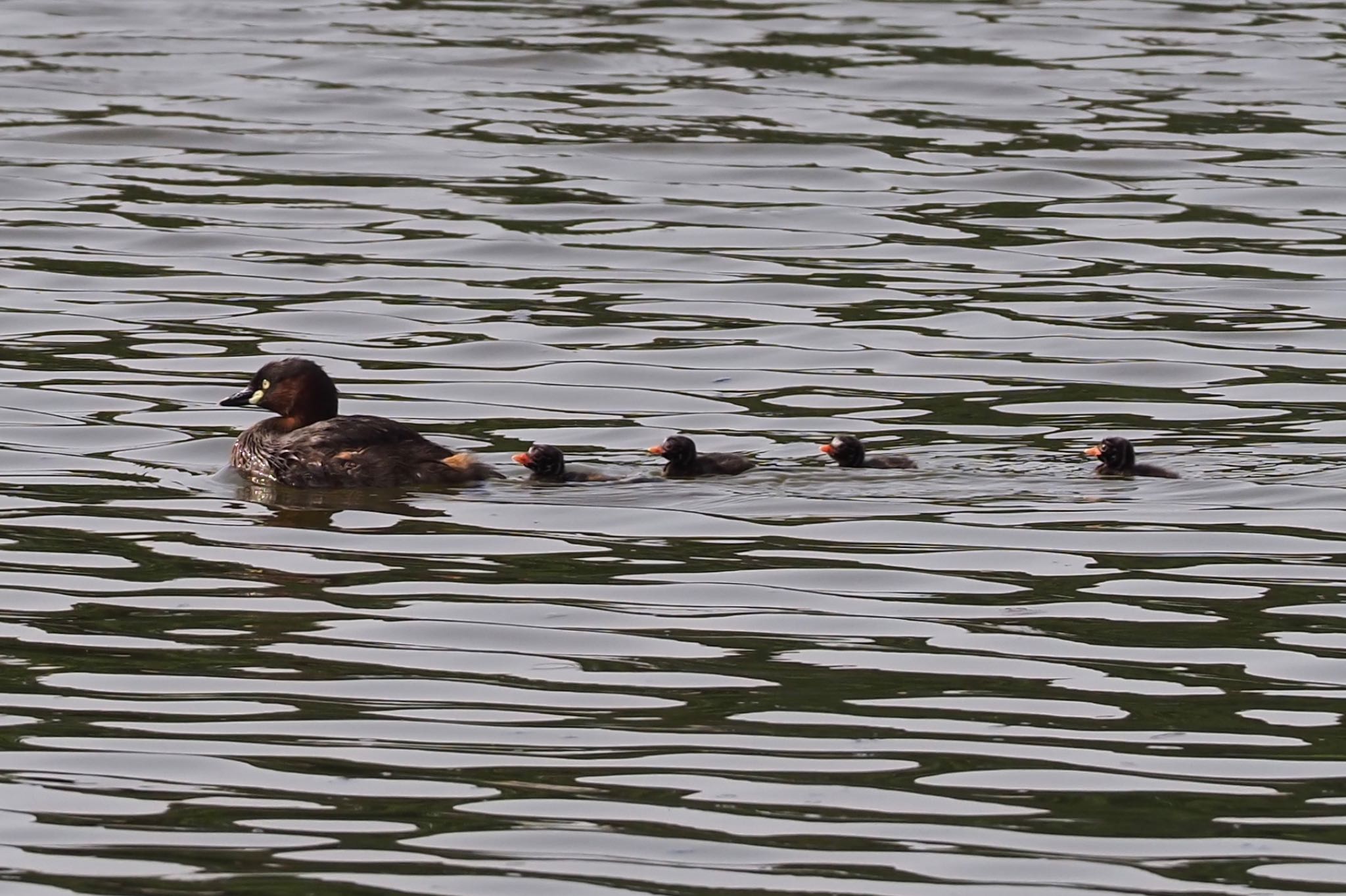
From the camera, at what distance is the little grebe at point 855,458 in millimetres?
11984

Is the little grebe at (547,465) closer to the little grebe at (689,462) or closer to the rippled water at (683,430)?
the rippled water at (683,430)

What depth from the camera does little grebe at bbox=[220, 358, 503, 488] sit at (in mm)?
12039

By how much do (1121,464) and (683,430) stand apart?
2.44 meters

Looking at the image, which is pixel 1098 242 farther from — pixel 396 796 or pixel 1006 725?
pixel 396 796

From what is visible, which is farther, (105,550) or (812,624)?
(105,550)

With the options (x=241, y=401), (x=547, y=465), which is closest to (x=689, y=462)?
(x=547, y=465)

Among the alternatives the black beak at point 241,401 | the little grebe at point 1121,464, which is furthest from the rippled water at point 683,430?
the black beak at point 241,401

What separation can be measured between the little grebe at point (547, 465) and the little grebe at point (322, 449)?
0.20 meters

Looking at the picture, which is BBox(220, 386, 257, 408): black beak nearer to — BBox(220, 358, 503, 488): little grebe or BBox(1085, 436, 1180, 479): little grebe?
BBox(220, 358, 503, 488): little grebe

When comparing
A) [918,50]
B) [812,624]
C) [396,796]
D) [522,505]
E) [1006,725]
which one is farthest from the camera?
[918,50]

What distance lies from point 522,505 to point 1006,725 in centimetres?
388

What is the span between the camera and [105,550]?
10578 millimetres

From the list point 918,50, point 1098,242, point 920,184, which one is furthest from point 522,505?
point 918,50

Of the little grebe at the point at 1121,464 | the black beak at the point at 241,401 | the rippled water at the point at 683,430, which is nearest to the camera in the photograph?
the rippled water at the point at 683,430
